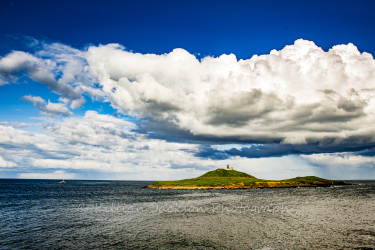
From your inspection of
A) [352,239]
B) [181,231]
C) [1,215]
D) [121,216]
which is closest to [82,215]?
[121,216]

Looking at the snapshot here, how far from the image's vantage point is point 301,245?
37.4m

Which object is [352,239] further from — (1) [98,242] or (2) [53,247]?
(2) [53,247]

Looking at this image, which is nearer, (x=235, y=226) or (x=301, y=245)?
(x=301, y=245)

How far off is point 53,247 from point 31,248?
2.93 m

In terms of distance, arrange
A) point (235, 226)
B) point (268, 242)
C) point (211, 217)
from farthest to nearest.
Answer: point (211, 217) → point (235, 226) → point (268, 242)

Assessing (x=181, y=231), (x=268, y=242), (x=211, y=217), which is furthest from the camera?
(x=211, y=217)

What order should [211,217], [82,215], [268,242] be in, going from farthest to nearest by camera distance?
[82,215], [211,217], [268,242]

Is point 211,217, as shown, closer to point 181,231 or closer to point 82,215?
point 181,231

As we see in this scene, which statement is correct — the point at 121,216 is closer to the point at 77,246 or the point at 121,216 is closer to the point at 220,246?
the point at 77,246

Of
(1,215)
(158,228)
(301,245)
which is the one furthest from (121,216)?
(301,245)

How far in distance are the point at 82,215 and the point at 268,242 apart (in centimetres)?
4819

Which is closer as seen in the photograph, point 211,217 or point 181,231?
point 181,231

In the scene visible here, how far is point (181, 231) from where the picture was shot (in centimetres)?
4584

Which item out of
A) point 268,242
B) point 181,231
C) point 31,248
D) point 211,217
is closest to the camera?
point 31,248
